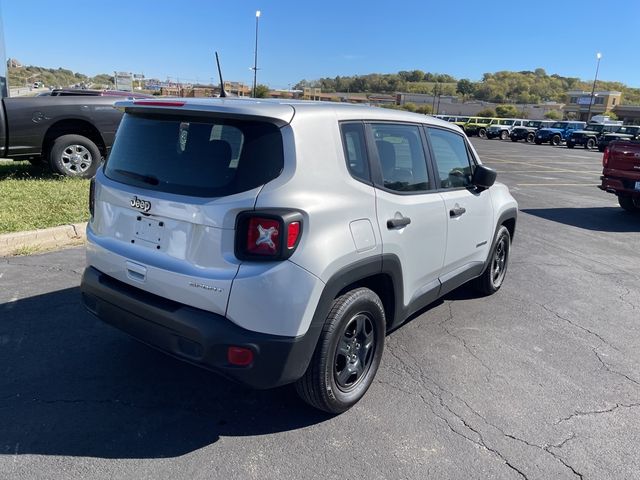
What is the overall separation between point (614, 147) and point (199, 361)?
10.1 meters

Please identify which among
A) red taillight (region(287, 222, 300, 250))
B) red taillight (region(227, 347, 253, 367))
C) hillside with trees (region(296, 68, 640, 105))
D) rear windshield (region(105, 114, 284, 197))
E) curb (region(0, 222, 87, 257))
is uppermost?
hillside with trees (region(296, 68, 640, 105))

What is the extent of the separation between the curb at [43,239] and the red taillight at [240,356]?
170 inches

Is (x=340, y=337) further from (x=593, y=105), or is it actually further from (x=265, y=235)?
(x=593, y=105)

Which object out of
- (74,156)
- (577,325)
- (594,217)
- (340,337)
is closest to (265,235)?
(340,337)

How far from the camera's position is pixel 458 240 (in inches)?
161

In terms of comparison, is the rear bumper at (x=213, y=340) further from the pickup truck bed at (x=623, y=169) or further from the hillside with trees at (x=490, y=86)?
the hillside with trees at (x=490, y=86)

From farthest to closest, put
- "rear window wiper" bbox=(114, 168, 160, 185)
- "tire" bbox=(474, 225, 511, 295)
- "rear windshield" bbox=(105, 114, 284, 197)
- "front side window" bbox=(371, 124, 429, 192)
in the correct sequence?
"tire" bbox=(474, 225, 511, 295), "front side window" bbox=(371, 124, 429, 192), "rear window wiper" bbox=(114, 168, 160, 185), "rear windshield" bbox=(105, 114, 284, 197)

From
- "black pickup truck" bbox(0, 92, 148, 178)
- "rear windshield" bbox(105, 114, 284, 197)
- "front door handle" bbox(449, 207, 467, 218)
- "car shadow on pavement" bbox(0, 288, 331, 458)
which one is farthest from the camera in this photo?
"black pickup truck" bbox(0, 92, 148, 178)

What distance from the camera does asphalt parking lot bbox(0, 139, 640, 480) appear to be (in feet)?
8.69

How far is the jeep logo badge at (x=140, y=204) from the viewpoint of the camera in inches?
110

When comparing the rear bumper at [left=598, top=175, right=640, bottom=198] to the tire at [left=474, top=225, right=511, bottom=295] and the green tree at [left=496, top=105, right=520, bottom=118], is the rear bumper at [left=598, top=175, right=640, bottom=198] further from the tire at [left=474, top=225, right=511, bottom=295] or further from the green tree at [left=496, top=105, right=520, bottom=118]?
the green tree at [left=496, top=105, right=520, bottom=118]

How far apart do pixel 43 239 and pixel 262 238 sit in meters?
4.54

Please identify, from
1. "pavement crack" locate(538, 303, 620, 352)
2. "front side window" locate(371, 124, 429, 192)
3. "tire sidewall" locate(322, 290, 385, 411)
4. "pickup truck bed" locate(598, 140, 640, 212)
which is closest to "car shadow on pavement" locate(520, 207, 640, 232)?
"pickup truck bed" locate(598, 140, 640, 212)

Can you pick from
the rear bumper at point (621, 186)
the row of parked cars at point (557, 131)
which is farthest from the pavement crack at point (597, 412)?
the row of parked cars at point (557, 131)
